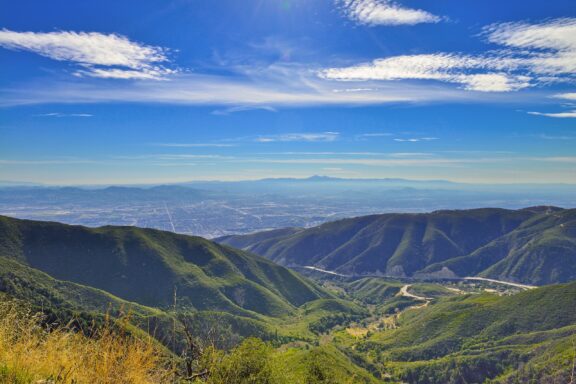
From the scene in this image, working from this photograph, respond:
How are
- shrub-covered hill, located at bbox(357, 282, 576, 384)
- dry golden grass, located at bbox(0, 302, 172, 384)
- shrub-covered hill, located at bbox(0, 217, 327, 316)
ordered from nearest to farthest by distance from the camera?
dry golden grass, located at bbox(0, 302, 172, 384) → shrub-covered hill, located at bbox(357, 282, 576, 384) → shrub-covered hill, located at bbox(0, 217, 327, 316)

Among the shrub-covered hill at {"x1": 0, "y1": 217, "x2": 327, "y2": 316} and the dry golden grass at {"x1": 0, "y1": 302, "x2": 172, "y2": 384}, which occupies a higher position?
the dry golden grass at {"x1": 0, "y1": 302, "x2": 172, "y2": 384}

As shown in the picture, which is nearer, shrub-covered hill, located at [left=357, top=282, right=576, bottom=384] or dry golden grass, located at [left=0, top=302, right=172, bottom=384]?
dry golden grass, located at [left=0, top=302, right=172, bottom=384]

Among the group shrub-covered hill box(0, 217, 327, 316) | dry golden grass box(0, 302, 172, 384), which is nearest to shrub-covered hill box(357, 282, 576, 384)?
shrub-covered hill box(0, 217, 327, 316)

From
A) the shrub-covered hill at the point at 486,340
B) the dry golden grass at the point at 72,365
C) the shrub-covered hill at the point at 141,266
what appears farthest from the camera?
the shrub-covered hill at the point at 141,266

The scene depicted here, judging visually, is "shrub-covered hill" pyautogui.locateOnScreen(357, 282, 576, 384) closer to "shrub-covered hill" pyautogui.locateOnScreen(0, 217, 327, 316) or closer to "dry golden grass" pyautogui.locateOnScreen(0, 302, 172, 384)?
"shrub-covered hill" pyautogui.locateOnScreen(0, 217, 327, 316)

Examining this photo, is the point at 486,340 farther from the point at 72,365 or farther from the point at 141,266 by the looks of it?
the point at 141,266

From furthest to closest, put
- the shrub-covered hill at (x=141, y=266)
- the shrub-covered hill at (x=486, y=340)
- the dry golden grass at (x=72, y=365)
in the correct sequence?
the shrub-covered hill at (x=141, y=266), the shrub-covered hill at (x=486, y=340), the dry golden grass at (x=72, y=365)

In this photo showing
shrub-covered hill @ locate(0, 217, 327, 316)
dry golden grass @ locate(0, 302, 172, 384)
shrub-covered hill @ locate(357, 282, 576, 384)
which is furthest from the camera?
shrub-covered hill @ locate(0, 217, 327, 316)

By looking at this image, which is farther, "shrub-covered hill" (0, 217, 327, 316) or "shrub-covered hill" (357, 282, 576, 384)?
"shrub-covered hill" (0, 217, 327, 316)

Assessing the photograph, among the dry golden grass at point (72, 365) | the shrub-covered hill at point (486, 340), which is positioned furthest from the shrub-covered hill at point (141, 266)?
the dry golden grass at point (72, 365)

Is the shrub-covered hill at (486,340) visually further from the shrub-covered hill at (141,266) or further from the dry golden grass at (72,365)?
the dry golden grass at (72,365)
